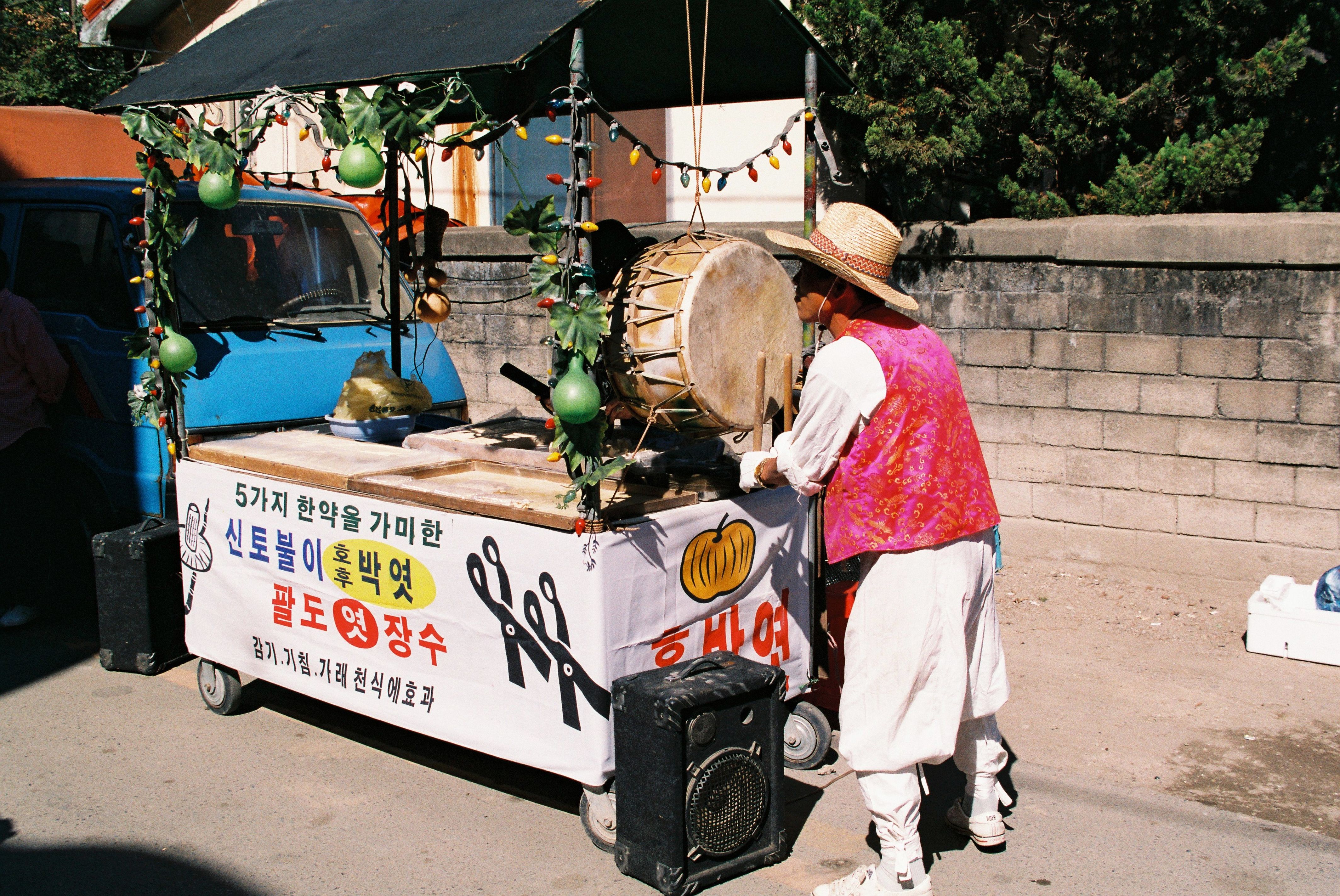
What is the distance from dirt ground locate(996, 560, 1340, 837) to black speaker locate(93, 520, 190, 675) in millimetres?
3727

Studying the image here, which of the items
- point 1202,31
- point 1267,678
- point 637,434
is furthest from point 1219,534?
point 637,434

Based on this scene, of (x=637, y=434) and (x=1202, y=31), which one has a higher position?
(x=1202, y=31)

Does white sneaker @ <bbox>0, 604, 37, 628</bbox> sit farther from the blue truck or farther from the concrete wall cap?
the concrete wall cap

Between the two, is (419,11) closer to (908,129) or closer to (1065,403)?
(908,129)

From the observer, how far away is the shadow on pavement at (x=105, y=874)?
344 centimetres

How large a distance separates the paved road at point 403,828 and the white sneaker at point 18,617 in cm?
124

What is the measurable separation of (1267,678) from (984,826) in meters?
2.27

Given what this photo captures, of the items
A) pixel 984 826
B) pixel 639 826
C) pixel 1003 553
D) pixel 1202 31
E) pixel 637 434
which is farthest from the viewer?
pixel 1003 553

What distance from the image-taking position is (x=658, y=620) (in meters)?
3.64

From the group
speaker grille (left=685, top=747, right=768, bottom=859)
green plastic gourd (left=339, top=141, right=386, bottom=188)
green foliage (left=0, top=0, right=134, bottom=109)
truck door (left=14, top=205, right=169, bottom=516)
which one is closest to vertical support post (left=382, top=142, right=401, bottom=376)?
truck door (left=14, top=205, right=169, bottom=516)

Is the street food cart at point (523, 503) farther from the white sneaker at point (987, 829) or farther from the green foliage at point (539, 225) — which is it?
the white sneaker at point (987, 829)

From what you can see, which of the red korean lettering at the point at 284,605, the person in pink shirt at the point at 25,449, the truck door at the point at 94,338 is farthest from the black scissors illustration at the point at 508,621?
the person in pink shirt at the point at 25,449

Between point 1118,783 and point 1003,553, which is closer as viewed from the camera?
point 1118,783

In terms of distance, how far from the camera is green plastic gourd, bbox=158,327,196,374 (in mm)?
4988
